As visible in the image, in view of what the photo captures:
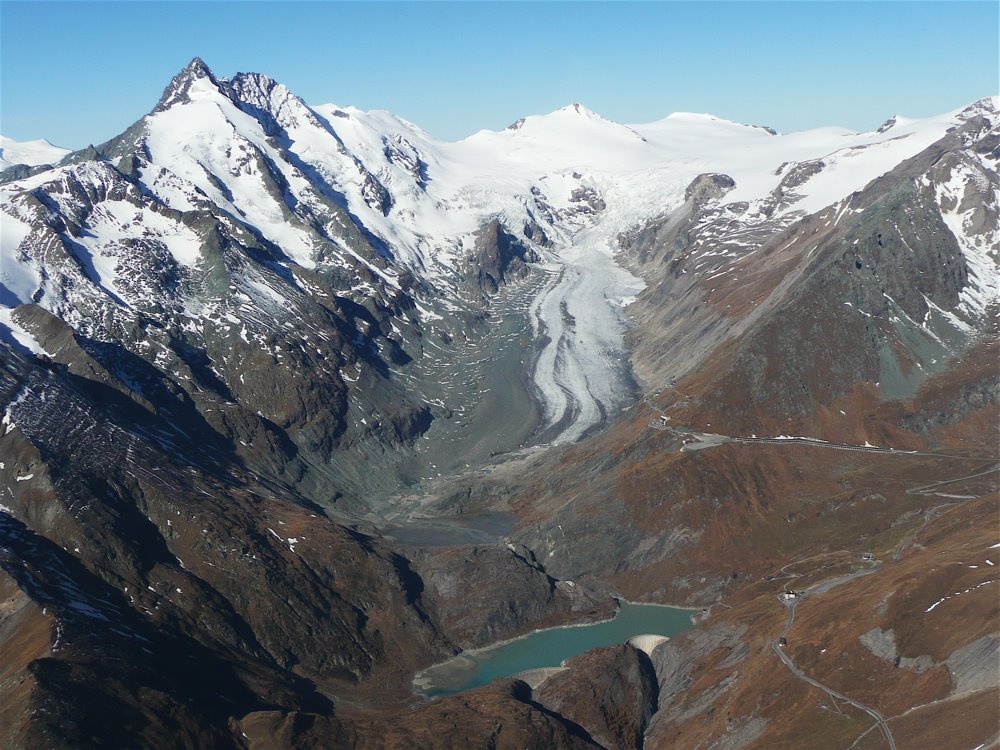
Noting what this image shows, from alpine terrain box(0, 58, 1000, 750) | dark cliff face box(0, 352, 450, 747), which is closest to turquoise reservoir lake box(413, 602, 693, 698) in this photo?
alpine terrain box(0, 58, 1000, 750)

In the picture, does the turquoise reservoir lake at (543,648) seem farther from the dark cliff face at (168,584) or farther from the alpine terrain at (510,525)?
the dark cliff face at (168,584)

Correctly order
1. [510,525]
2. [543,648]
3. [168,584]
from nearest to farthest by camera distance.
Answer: [168,584]
[543,648]
[510,525]

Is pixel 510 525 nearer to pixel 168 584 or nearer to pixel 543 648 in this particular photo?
pixel 543 648

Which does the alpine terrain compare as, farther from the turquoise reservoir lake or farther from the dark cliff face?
the turquoise reservoir lake

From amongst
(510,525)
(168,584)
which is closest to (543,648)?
(510,525)

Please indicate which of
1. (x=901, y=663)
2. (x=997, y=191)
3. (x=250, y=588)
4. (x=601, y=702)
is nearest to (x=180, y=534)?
(x=250, y=588)

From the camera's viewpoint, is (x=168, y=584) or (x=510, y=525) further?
(x=510, y=525)

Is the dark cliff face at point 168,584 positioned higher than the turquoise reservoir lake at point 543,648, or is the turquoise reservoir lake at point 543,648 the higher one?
the dark cliff face at point 168,584

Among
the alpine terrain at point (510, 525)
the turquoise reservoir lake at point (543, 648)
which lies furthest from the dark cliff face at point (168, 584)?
the turquoise reservoir lake at point (543, 648)
